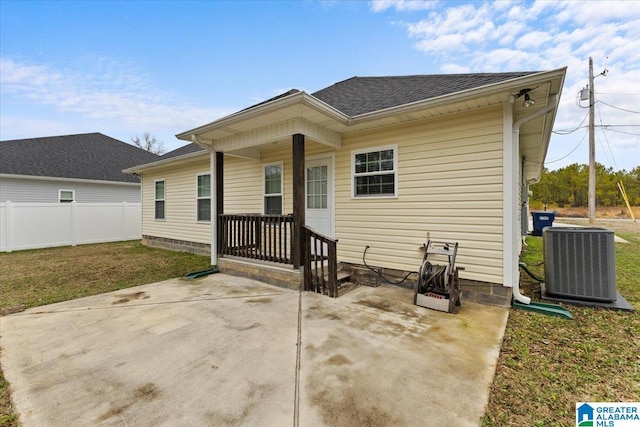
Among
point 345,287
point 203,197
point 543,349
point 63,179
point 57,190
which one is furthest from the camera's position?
point 57,190

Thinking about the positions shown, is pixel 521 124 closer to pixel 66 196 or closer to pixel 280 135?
pixel 280 135

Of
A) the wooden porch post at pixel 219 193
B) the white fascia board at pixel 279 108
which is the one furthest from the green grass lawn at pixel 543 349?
the white fascia board at pixel 279 108

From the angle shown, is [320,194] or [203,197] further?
[203,197]

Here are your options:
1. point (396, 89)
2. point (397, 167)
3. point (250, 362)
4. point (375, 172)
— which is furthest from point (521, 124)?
point (250, 362)

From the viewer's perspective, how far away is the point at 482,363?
2.41 m

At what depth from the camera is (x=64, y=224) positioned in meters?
10.3

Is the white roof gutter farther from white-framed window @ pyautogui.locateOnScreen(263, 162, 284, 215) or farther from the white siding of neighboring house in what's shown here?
the white siding of neighboring house

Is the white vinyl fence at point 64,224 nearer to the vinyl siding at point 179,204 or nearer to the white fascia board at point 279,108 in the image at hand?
Answer: the vinyl siding at point 179,204

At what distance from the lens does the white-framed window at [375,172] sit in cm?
487

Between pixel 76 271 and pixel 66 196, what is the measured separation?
29.3ft

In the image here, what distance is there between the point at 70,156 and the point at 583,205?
4744cm

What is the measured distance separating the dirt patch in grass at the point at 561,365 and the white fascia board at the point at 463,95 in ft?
9.34

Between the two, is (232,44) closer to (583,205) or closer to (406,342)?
(406,342)

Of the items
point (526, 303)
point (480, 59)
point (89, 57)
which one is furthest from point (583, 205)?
point (89, 57)
